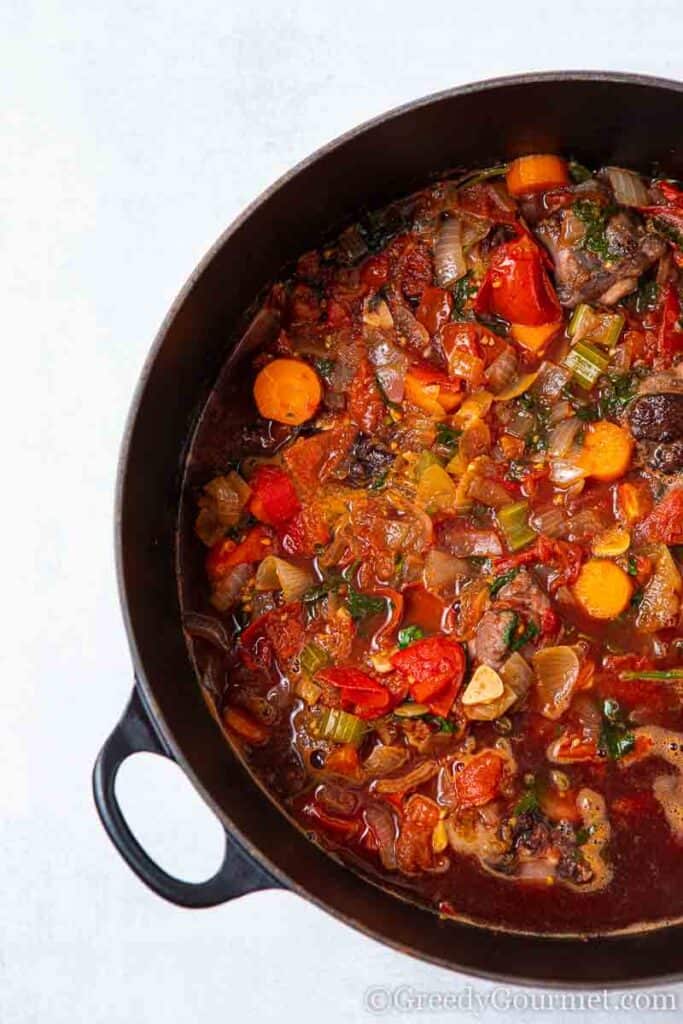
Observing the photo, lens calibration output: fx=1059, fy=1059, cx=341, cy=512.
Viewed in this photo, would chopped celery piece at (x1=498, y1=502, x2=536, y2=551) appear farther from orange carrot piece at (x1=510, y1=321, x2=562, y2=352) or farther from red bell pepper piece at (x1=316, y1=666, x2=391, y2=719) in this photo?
red bell pepper piece at (x1=316, y1=666, x2=391, y2=719)

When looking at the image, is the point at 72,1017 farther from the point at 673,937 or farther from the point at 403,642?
the point at 673,937

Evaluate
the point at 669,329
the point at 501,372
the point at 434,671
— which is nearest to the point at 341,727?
the point at 434,671

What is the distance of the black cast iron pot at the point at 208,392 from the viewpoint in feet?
12.2

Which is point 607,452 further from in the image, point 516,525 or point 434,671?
point 434,671

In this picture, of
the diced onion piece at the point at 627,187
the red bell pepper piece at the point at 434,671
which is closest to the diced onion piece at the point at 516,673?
the red bell pepper piece at the point at 434,671

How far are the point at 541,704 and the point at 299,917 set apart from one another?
130cm

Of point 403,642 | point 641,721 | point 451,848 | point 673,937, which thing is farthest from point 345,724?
point 673,937

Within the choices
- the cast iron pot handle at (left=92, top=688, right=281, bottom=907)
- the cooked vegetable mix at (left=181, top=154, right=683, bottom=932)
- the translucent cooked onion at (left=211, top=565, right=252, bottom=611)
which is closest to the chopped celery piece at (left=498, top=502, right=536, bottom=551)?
the cooked vegetable mix at (left=181, top=154, right=683, bottom=932)

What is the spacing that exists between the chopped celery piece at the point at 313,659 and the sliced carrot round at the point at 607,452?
48.7 inches

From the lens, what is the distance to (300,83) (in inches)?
174

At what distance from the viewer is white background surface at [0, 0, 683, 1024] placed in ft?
14.1

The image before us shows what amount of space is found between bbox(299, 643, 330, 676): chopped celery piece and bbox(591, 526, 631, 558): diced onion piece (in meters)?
1.12

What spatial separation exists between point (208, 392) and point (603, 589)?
176 cm

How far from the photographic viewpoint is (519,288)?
414 cm
